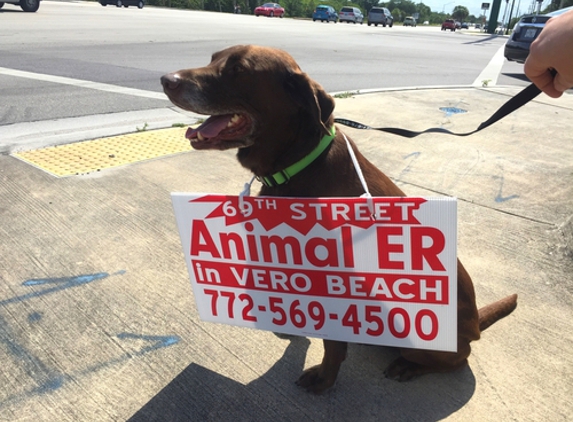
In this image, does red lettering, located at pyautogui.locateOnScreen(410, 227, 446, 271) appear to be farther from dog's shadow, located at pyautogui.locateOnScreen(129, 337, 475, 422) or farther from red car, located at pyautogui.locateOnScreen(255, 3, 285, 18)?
red car, located at pyautogui.locateOnScreen(255, 3, 285, 18)

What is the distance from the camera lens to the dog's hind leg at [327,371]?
85.4 inches

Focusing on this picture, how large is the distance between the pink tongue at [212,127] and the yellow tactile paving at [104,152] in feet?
8.24

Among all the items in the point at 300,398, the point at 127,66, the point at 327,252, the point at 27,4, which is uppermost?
the point at 27,4

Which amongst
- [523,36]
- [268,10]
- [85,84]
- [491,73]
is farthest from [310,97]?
[268,10]

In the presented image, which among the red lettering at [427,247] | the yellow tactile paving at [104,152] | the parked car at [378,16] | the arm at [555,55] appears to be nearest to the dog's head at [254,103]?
the red lettering at [427,247]

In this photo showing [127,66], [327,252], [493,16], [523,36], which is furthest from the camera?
[493,16]

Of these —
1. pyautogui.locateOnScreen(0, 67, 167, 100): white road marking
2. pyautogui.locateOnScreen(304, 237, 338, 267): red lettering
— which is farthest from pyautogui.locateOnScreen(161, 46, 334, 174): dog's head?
pyautogui.locateOnScreen(0, 67, 167, 100): white road marking

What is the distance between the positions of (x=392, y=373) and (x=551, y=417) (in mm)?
671

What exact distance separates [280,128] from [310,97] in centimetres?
19

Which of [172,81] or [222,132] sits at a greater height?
[172,81]

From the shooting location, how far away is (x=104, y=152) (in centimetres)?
477

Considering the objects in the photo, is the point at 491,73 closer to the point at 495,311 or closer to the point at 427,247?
the point at 495,311

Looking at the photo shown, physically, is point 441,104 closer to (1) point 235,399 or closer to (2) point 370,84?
(2) point 370,84

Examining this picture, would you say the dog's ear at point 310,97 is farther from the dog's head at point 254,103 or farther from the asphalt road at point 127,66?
the asphalt road at point 127,66
